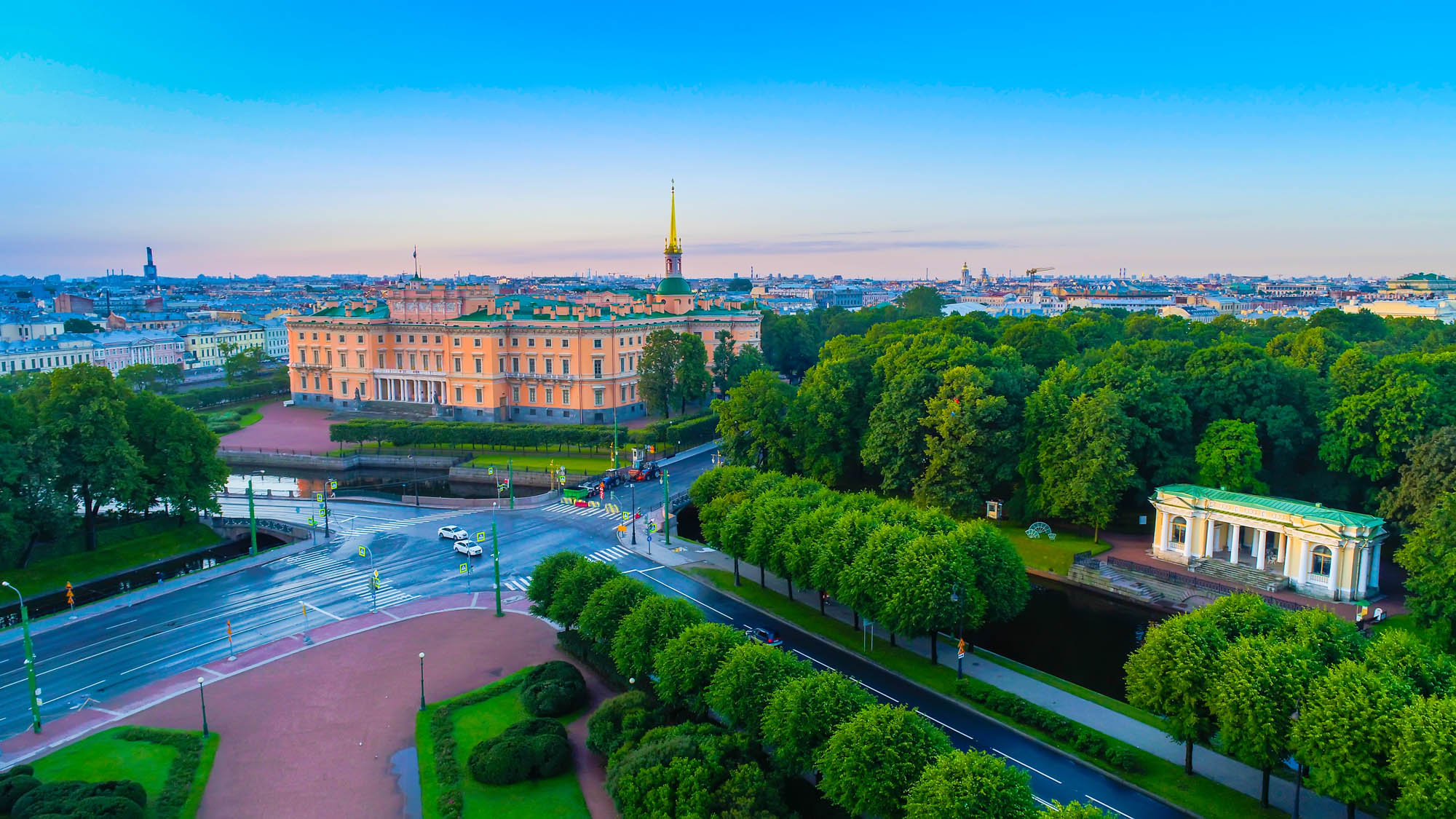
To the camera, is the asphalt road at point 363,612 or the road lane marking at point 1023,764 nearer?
the road lane marking at point 1023,764

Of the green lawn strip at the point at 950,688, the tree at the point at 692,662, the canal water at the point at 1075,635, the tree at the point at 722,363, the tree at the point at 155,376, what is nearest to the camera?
the green lawn strip at the point at 950,688

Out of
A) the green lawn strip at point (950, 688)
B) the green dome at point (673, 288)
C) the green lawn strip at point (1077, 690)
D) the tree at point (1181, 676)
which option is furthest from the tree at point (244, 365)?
the tree at point (1181, 676)

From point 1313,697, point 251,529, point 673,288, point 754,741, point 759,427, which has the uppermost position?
point 673,288

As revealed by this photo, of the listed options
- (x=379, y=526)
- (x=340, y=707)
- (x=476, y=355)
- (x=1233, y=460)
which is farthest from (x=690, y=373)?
(x=340, y=707)

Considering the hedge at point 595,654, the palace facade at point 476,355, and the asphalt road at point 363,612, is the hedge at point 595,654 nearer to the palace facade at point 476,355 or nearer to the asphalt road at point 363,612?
the asphalt road at point 363,612

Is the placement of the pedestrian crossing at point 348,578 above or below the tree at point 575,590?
below

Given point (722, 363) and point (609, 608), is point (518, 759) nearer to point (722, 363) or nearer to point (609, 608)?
point (609, 608)

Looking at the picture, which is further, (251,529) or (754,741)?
(251,529)
